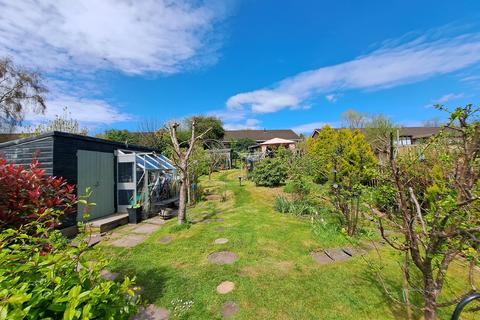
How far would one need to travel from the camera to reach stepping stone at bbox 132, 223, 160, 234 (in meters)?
7.40

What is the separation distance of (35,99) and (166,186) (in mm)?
17046

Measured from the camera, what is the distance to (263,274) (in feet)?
14.1

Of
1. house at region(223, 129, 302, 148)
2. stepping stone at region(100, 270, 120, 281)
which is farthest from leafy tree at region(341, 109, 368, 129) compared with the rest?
stepping stone at region(100, 270, 120, 281)

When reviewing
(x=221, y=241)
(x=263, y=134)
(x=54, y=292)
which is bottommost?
(x=221, y=241)

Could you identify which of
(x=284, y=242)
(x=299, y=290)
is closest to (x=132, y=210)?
(x=284, y=242)

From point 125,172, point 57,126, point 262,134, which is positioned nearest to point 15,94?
point 57,126

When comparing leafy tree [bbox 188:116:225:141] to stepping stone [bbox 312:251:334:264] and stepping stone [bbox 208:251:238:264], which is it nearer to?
stepping stone [bbox 208:251:238:264]

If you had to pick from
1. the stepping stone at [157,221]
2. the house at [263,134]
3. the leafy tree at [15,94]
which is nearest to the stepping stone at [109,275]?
the stepping stone at [157,221]

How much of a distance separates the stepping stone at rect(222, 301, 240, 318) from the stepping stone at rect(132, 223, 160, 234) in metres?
4.62

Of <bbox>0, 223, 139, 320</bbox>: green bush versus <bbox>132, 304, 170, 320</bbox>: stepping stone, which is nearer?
<bbox>0, 223, 139, 320</bbox>: green bush

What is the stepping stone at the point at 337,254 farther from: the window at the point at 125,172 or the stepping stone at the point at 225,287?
the window at the point at 125,172

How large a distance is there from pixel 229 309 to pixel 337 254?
2.81 metres

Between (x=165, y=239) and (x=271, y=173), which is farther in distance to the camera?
(x=271, y=173)

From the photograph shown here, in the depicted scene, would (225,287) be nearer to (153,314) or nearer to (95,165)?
(153,314)
